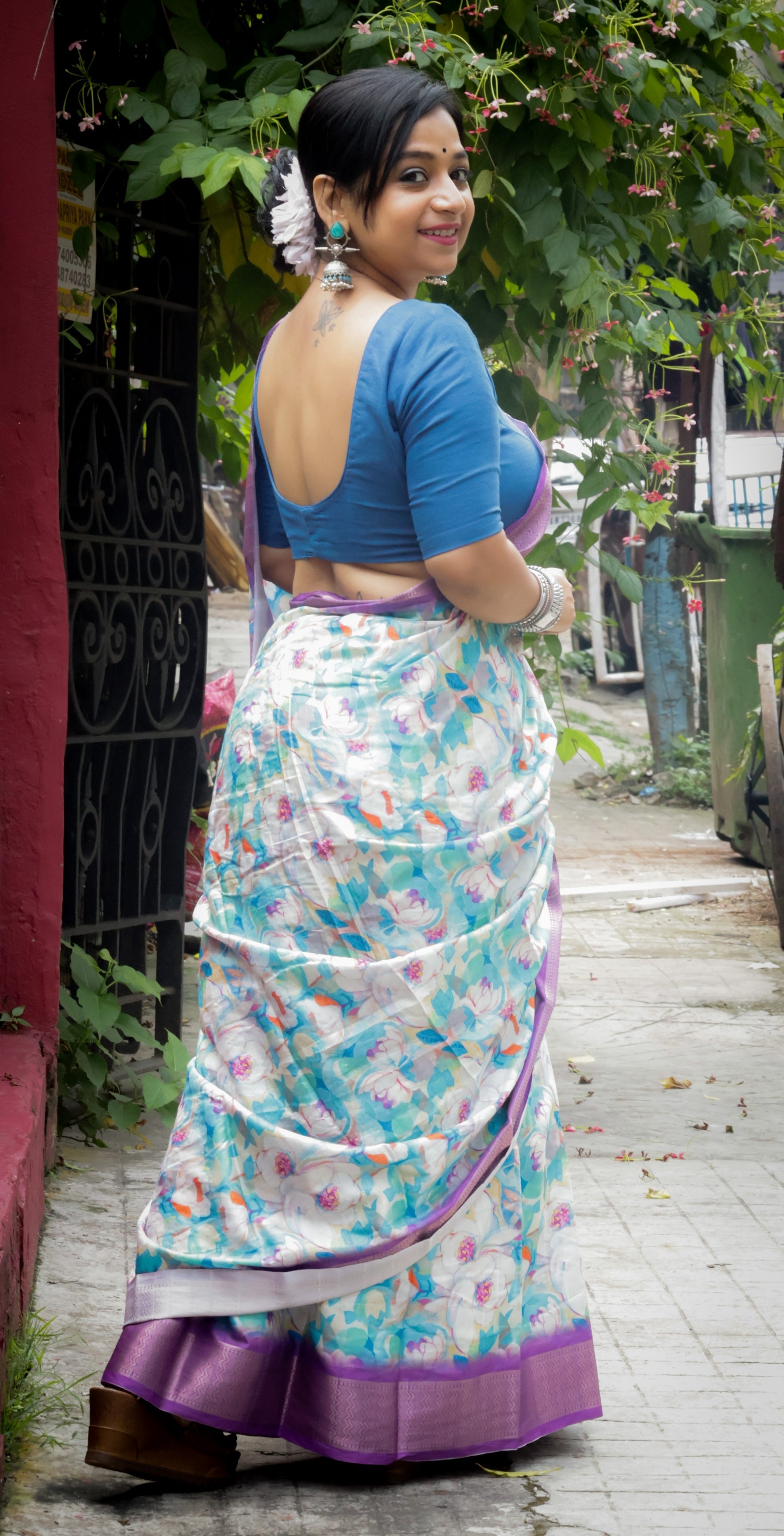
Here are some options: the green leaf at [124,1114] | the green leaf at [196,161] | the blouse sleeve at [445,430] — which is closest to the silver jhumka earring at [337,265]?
the blouse sleeve at [445,430]

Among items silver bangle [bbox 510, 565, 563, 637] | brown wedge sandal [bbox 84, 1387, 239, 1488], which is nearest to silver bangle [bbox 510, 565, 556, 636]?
silver bangle [bbox 510, 565, 563, 637]

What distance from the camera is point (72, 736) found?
4.07 meters

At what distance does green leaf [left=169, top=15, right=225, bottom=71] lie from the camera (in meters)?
3.65

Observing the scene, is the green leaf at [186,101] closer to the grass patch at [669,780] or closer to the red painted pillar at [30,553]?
the red painted pillar at [30,553]

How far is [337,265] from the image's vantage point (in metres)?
2.38

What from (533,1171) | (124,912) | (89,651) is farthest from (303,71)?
(533,1171)

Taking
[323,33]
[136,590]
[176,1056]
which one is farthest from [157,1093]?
[323,33]

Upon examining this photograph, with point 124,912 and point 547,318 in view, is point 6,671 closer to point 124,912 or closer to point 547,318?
point 124,912

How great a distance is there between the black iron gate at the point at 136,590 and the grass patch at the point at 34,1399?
1.56m

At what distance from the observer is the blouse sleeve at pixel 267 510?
104 inches

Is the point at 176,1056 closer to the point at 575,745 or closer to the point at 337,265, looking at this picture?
the point at 575,745

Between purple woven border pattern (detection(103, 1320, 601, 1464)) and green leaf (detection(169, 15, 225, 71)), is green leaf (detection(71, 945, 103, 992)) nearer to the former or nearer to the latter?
purple woven border pattern (detection(103, 1320, 601, 1464))

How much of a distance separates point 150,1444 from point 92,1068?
165cm

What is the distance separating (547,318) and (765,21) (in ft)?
2.87
